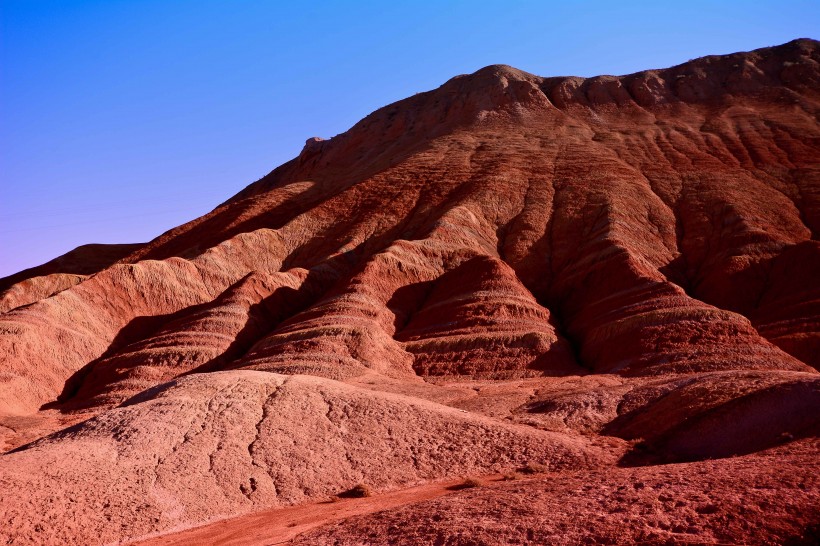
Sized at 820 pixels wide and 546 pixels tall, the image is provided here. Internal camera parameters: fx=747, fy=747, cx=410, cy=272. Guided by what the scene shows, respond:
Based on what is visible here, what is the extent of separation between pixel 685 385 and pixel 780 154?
60182 mm

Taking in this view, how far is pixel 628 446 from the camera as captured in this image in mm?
24609

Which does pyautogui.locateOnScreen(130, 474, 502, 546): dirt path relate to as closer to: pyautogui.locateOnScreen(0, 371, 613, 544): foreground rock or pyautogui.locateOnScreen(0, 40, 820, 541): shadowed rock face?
pyautogui.locateOnScreen(0, 371, 613, 544): foreground rock

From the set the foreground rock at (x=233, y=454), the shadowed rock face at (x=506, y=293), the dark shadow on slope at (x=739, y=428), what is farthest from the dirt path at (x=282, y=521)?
the dark shadow on slope at (x=739, y=428)

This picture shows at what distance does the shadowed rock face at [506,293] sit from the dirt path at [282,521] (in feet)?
2.36

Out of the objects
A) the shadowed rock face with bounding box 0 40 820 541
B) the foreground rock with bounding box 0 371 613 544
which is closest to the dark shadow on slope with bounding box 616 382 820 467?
the shadowed rock face with bounding box 0 40 820 541

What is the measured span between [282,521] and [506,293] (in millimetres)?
37002

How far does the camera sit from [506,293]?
53375 mm

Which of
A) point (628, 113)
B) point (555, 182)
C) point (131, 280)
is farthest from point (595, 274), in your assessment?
point (628, 113)

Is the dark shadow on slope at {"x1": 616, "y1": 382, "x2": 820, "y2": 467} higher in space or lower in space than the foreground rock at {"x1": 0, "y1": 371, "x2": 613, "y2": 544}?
lower

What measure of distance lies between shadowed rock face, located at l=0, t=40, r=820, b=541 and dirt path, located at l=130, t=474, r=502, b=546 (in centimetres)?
72

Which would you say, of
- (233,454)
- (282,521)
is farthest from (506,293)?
(282,521)

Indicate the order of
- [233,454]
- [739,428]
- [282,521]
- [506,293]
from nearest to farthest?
1. [282,521]
2. [233,454]
3. [739,428]
4. [506,293]

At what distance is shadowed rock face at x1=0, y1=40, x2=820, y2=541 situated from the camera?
1067 inches

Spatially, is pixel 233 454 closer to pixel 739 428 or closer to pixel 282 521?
pixel 282 521
